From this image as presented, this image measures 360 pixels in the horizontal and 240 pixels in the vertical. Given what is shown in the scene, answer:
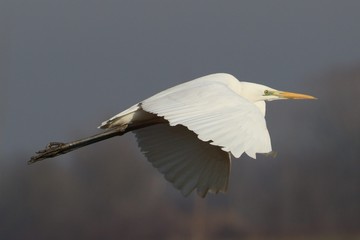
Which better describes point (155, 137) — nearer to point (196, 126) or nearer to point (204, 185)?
point (204, 185)

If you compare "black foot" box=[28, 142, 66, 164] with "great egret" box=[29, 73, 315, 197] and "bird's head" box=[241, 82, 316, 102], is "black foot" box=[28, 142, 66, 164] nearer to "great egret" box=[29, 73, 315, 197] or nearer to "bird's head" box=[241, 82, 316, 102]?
"great egret" box=[29, 73, 315, 197]

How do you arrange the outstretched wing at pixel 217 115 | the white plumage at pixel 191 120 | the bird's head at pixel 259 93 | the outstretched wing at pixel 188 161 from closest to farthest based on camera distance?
the outstretched wing at pixel 217 115
the white plumage at pixel 191 120
the outstretched wing at pixel 188 161
the bird's head at pixel 259 93

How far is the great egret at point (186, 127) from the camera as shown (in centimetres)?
521

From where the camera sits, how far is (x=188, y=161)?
237 inches

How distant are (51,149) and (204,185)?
107cm

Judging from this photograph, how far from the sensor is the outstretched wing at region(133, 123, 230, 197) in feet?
19.6

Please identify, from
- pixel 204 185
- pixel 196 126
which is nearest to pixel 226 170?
pixel 204 185

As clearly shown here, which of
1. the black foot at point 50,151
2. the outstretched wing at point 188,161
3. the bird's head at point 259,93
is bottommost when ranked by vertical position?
the outstretched wing at point 188,161

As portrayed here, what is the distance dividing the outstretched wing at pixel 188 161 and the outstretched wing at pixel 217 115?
31 cm

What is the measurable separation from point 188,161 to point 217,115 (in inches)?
37.8

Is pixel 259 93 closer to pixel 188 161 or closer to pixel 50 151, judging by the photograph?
pixel 188 161

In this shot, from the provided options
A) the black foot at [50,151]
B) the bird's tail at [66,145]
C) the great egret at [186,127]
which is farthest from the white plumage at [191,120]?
the black foot at [50,151]

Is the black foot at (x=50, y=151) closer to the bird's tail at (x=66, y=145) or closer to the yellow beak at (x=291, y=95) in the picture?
the bird's tail at (x=66, y=145)

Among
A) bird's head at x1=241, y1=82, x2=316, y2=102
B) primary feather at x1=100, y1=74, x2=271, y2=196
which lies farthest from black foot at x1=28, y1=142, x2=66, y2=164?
bird's head at x1=241, y1=82, x2=316, y2=102
